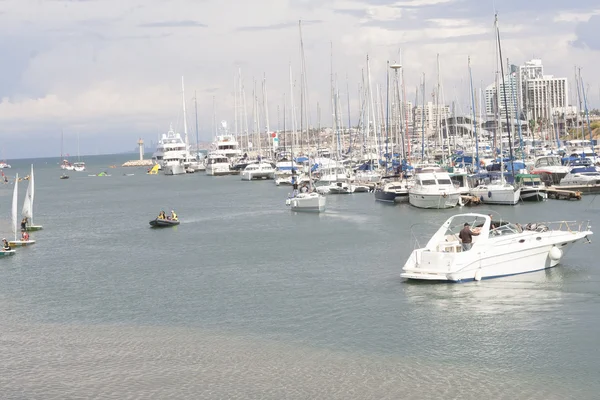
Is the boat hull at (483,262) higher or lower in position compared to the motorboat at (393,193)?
lower

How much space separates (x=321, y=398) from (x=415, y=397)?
2.74 meters

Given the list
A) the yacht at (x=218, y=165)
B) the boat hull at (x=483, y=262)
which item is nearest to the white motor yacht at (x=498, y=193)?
the boat hull at (x=483, y=262)

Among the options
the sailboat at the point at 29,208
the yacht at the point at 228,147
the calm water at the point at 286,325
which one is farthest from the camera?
the yacht at the point at 228,147

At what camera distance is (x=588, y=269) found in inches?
1571

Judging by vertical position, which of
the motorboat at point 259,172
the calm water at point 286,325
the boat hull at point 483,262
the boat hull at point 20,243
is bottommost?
the calm water at point 286,325

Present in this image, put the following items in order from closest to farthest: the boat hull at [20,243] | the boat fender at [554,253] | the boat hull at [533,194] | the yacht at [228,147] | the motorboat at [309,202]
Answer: the boat fender at [554,253] < the boat hull at [20,243] < the motorboat at [309,202] < the boat hull at [533,194] < the yacht at [228,147]

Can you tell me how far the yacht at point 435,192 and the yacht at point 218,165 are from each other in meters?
97.1

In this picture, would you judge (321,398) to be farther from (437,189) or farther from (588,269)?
(437,189)

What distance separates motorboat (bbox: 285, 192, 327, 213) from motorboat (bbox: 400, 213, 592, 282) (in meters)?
38.2

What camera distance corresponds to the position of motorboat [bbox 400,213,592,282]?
A: 36.8m

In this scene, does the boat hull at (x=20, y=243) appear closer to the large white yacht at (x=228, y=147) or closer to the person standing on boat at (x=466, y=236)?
the person standing on boat at (x=466, y=236)

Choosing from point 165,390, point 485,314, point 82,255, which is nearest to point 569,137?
point 82,255

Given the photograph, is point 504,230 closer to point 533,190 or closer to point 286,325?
point 286,325

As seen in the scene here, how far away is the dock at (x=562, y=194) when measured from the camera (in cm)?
7906
